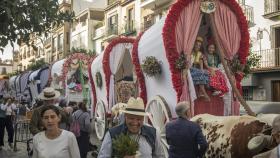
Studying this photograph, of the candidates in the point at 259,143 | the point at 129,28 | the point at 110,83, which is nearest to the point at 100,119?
the point at 110,83

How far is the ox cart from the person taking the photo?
860 cm

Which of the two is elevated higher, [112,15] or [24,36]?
[112,15]

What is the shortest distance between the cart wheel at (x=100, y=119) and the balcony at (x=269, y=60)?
36.1 feet

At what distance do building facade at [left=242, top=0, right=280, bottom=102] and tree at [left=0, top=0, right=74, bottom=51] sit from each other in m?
17.8

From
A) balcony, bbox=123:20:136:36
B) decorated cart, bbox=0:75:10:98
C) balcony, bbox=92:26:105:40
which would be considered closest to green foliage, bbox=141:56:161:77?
decorated cart, bbox=0:75:10:98

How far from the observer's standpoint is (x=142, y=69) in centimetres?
988

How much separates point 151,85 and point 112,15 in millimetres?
32129

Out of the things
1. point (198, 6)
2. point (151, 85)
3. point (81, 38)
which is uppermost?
point (81, 38)

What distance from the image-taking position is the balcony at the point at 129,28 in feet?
120

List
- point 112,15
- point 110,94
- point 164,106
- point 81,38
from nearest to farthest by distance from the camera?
point 164,106
point 110,94
point 112,15
point 81,38

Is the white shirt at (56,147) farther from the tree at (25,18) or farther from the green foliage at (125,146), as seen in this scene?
the tree at (25,18)

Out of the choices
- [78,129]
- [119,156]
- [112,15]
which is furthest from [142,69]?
[112,15]

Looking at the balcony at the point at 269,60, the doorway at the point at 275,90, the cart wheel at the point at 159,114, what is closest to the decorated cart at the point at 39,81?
the balcony at the point at 269,60

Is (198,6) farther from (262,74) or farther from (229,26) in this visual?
(262,74)
